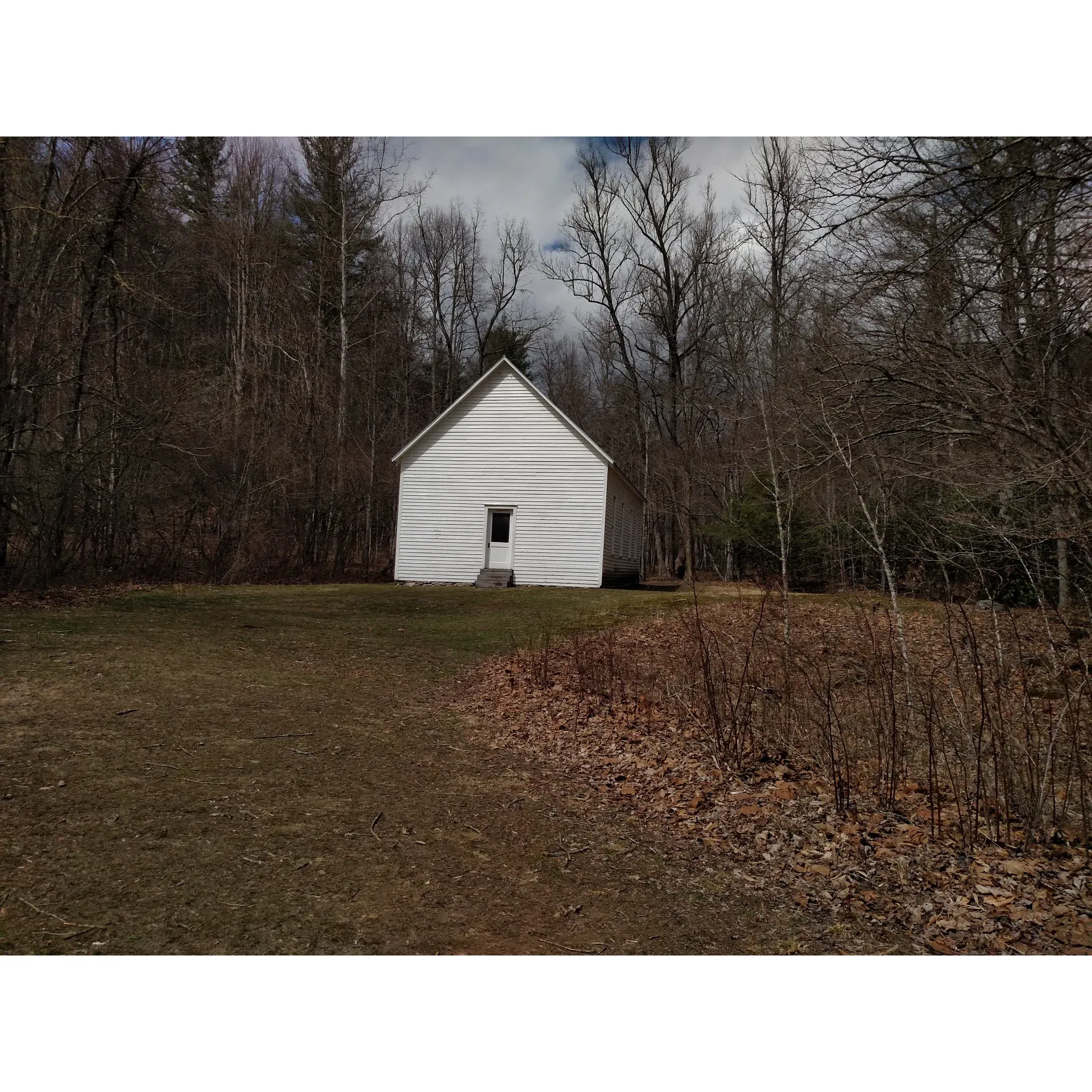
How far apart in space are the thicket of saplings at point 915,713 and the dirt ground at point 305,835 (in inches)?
57.9

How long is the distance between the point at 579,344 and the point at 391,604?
2192cm

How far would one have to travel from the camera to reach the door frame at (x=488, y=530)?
64.2ft

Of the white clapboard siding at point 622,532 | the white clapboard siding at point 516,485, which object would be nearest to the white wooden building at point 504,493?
the white clapboard siding at point 516,485

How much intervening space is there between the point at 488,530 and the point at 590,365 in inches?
653

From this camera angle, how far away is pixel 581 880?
11.8ft

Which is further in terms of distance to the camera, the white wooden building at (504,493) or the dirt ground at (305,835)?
the white wooden building at (504,493)

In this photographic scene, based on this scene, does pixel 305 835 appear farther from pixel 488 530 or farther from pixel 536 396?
pixel 536 396

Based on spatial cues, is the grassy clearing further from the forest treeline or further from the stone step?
the stone step

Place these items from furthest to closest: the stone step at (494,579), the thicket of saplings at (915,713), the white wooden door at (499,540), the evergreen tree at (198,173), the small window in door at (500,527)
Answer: the small window in door at (500,527)
the white wooden door at (499,540)
the stone step at (494,579)
the evergreen tree at (198,173)
the thicket of saplings at (915,713)

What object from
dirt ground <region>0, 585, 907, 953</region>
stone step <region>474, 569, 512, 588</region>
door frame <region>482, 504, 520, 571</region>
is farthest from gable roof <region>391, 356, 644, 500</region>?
dirt ground <region>0, 585, 907, 953</region>

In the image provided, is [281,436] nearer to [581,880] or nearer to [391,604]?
[391,604]

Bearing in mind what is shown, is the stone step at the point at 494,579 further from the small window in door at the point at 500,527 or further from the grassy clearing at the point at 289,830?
the grassy clearing at the point at 289,830

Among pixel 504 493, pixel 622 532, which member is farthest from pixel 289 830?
pixel 622 532

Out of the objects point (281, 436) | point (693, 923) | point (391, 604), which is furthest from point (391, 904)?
Answer: point (281, 436)
